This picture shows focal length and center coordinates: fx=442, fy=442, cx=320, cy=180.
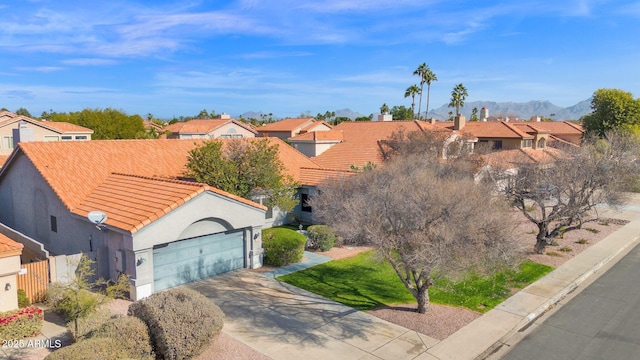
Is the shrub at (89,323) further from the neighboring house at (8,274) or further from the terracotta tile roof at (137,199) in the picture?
the terracotta tile roof at (137,199)

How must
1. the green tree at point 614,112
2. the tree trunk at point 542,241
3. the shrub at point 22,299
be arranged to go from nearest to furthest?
the shrub at point 22,299, the tree trunk at point 542,241, the green tree at point 614,112

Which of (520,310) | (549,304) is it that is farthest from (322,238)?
(549,304)

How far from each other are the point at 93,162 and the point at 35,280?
894 cm

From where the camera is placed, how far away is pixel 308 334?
13617 mm

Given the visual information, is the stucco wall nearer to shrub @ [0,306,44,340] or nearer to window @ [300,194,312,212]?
shrub @ [0,306,44,340]

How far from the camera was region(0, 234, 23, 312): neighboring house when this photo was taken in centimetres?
1354

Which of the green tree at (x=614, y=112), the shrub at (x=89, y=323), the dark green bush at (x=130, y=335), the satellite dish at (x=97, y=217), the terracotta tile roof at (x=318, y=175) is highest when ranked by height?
the green tree at (x=614, y=112)

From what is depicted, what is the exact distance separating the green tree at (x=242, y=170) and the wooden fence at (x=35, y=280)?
7.67m

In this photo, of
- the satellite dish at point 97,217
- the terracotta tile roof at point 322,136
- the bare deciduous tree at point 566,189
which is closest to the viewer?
the satellite dish at point 97,217

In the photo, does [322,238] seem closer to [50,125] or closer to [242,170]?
[242,170]

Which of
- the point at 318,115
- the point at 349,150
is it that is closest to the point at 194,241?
the point at 349,150

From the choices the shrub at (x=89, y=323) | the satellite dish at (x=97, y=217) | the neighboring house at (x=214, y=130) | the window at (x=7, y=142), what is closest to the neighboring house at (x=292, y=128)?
the neighboring house at (x=214, y=130)

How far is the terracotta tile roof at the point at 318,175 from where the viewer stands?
26656 mm

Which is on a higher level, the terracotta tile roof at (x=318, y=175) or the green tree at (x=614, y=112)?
the green tree at (x=614, y=112)
